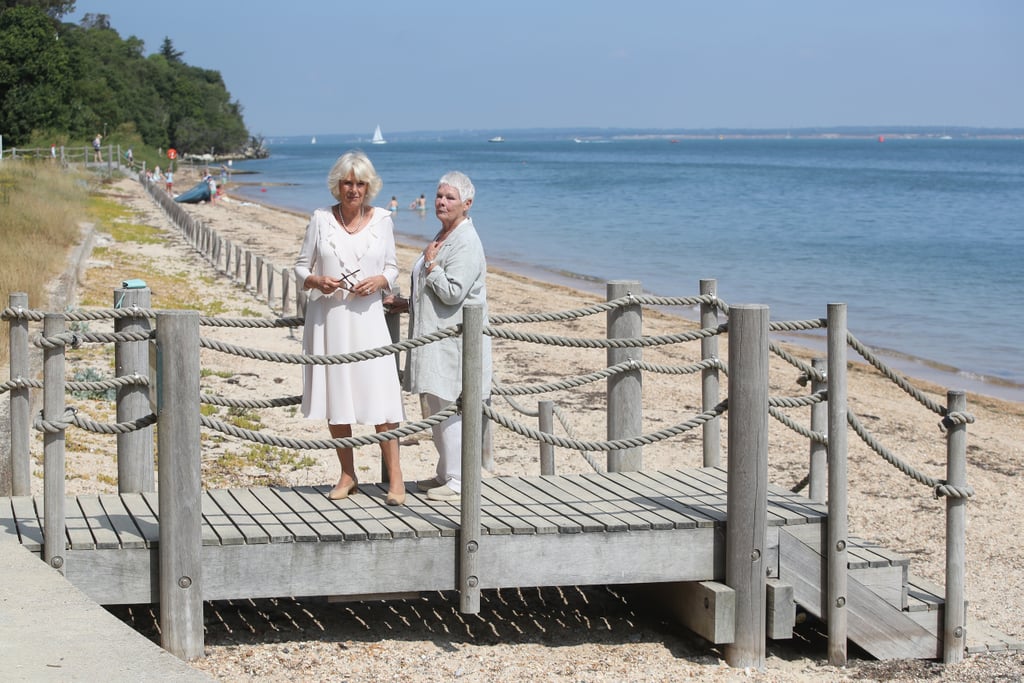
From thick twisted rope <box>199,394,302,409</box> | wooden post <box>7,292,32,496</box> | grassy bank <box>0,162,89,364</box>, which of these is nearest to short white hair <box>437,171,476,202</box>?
thick twisted rope <box>199,394,302,409</box>

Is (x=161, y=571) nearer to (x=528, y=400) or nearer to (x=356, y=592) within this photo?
(x=356, y=592)

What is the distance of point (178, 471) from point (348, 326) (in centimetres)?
103

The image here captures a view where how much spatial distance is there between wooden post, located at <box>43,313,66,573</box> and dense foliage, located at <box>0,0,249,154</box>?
163 feet

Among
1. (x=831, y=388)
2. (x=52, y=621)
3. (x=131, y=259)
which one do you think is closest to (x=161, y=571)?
(x=52, y=621)

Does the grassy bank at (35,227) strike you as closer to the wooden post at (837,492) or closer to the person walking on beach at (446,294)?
the person walking on beach at (446,294)

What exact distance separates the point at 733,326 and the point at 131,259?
19357 millimetres

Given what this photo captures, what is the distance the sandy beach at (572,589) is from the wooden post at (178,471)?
0.36 m

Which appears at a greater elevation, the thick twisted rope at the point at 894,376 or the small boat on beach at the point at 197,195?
the small boat on beach at the point at 197,195

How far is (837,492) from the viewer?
6133 mm

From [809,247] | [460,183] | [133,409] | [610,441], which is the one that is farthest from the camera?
[809,247]

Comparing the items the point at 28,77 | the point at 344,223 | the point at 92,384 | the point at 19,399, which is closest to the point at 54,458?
the point at 92,384

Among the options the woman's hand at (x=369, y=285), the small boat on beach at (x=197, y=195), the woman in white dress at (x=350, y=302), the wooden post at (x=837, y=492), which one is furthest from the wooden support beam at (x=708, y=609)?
the small boat on beach at (x=197, y=195)

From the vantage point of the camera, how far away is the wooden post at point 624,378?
21.8 feet

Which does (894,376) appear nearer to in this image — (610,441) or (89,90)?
(610,441)
